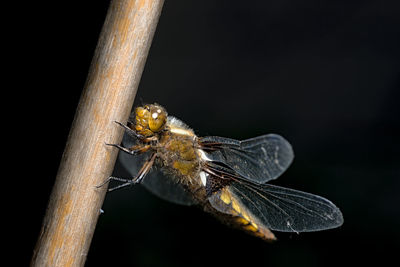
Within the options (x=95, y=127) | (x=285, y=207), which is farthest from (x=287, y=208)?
(x=95, y=127)

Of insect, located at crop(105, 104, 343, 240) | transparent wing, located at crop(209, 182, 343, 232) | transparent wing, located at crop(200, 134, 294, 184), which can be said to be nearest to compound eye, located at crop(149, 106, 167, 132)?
insect, located at crop(105, 104, 343, 240)

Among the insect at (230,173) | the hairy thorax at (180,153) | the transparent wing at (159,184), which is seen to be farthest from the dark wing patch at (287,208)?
the transparent wing at (159,184)

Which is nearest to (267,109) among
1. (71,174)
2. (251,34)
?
(251,34)

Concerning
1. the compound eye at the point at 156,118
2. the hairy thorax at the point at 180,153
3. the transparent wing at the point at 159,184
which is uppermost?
the compound eye at the point at 156,118

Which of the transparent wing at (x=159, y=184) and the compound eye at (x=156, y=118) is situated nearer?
the compound eye at (x=156, y=118)

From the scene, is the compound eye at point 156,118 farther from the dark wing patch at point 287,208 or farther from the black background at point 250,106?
the black background at point 250,106

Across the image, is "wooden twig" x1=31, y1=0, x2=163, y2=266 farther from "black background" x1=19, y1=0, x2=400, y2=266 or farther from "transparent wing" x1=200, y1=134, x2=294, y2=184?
"black background" x1=19, y1=0, x2=400, y2=266
